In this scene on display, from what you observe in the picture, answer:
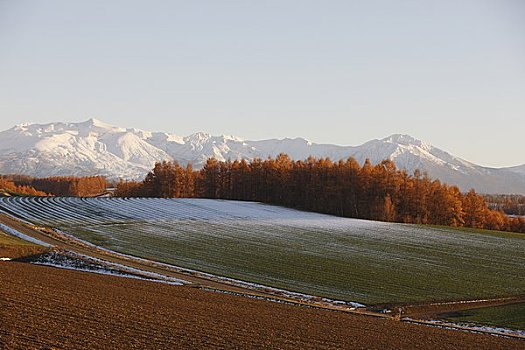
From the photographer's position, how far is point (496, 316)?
34.7 metres

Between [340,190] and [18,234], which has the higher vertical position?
[340,190]

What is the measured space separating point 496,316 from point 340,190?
83236 mm

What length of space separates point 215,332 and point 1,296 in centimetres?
1034

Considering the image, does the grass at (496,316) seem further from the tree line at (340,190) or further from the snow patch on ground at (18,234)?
the tree line at (340,190)

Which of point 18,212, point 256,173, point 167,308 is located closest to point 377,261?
point 167,308

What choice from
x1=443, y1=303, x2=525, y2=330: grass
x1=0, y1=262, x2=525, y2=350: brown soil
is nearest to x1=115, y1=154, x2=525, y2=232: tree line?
x1=443, y1=303, x2=525, y2=330: grass

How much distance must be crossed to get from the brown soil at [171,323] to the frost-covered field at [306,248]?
35.4ft

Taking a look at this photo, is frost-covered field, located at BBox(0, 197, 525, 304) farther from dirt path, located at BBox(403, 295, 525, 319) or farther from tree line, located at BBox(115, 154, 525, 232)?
tree line, located at BBox(115, 154, 525, 232)

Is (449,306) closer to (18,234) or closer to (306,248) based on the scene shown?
(306,248)

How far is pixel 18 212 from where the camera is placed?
267 feet

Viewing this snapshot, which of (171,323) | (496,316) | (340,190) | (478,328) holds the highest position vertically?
(340,190)

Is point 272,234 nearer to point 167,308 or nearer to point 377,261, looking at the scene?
point 377,261

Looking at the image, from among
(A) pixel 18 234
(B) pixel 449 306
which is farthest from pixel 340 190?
(B) pixel 449 306

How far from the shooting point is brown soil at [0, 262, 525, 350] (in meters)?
19.7
